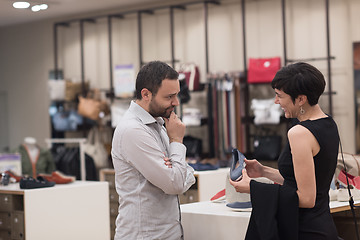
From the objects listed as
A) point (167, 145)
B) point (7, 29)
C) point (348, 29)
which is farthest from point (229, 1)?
point (167, 145)

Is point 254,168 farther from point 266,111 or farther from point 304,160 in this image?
point 266,111

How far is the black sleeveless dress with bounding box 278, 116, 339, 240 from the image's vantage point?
2.37 meters

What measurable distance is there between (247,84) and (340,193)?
13.5ft

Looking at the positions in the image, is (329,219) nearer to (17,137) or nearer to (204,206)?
(204,206)

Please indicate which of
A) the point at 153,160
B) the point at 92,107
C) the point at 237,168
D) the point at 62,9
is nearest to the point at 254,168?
the point at 237,168

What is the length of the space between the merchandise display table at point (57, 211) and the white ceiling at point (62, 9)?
3.20 m

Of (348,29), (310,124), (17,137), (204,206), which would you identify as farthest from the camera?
(17,137)

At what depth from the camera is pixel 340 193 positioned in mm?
3547

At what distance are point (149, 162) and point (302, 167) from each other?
0.62m

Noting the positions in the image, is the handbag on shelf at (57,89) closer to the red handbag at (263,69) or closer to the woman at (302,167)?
the red handbag at (263,69)

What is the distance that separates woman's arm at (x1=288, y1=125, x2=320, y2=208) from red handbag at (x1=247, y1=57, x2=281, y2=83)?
4.89 metres

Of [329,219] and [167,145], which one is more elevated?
[167,145]

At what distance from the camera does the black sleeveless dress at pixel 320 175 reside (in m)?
2.37

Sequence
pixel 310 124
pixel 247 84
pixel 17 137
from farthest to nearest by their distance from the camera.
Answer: pixel 17 137 < pixel 247 84 < pixel 310 124
